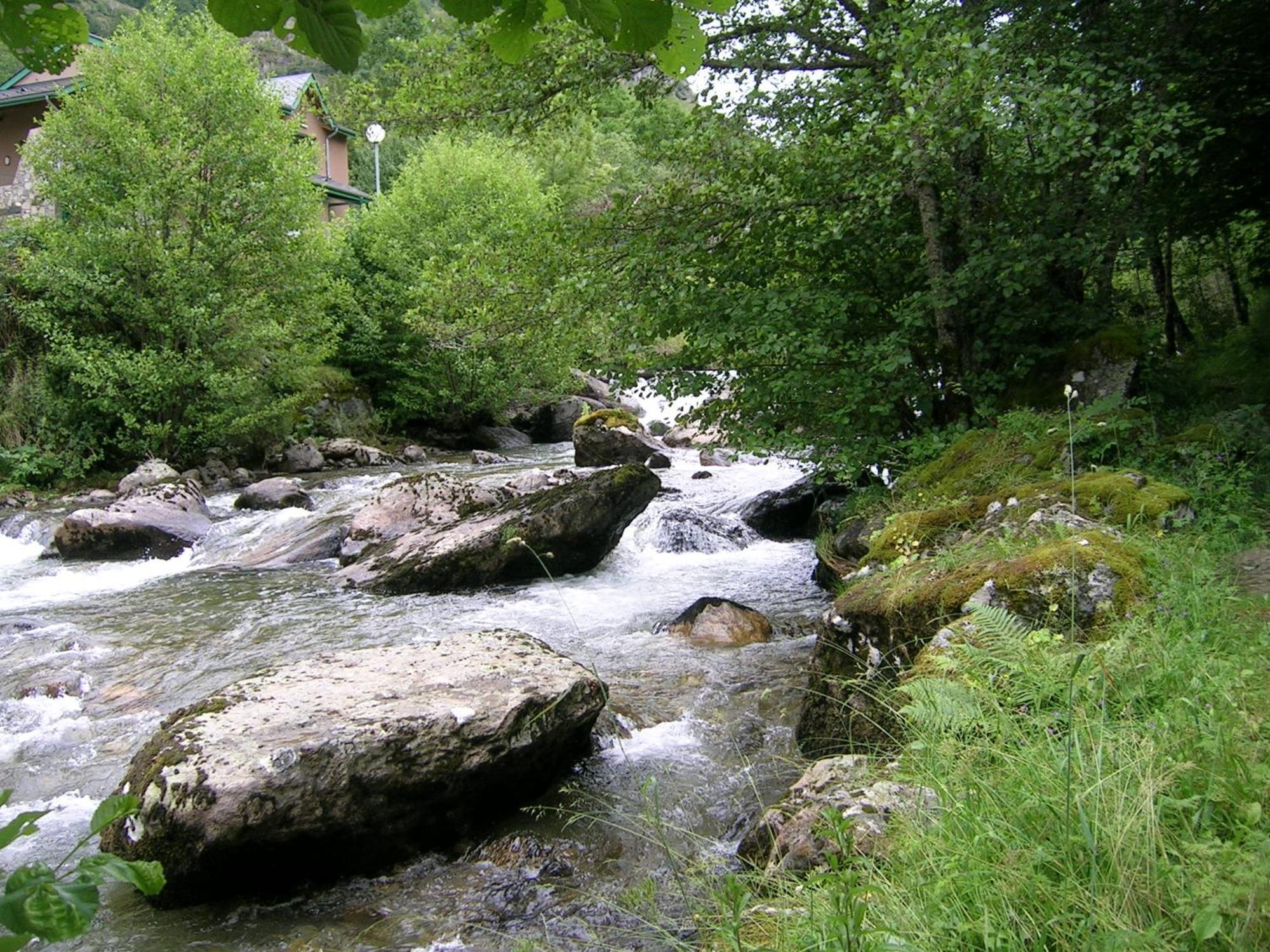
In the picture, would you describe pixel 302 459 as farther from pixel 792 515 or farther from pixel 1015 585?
pixel 1015 585

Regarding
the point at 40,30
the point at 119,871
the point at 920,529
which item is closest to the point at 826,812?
the point at 119,871

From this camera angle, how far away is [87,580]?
A: 36.6 feet

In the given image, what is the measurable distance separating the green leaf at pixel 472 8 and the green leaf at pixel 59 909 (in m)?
1.48

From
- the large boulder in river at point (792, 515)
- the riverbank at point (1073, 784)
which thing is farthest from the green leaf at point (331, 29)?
the large boulder in river at point (792, 515)

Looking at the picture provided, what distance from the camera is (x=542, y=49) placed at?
8656mm

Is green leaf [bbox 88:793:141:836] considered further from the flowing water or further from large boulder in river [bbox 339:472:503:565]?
large boulder in river [bbox 339:472:503:565]

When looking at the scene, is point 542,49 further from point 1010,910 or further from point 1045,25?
point 1010,910

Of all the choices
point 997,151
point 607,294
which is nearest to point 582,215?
point 607,294

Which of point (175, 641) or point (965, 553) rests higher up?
point (965, 553)

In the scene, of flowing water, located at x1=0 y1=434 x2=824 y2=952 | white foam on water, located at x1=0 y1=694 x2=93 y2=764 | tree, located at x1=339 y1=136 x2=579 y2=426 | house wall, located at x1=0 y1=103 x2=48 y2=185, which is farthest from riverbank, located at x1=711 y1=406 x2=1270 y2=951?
house wall, located at x1=0 y1=103 x2=48 y2=185

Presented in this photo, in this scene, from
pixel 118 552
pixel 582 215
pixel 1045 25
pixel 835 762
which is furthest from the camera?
pixel 118 552

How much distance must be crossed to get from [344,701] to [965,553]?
352cm

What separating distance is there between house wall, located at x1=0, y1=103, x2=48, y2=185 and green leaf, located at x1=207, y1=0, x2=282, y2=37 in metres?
33.8

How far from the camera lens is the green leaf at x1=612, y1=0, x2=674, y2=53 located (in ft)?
5.25
